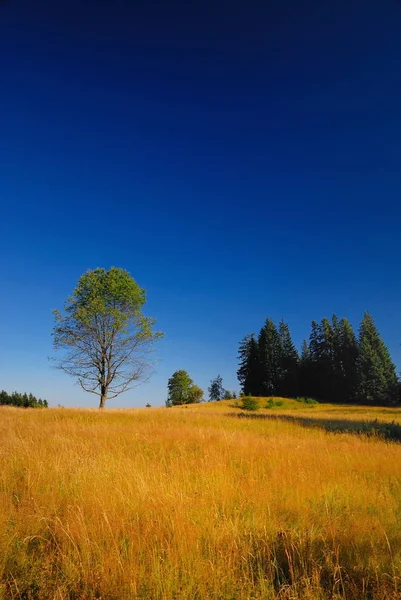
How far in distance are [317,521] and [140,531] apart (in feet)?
7.28

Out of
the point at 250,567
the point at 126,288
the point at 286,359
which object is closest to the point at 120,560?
the point at 250,567

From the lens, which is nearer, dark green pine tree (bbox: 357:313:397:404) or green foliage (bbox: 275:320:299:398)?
dark green pine tree (bbox: 357:313:397:404)

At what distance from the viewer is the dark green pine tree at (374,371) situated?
53.8 m

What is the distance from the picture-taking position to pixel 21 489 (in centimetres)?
463

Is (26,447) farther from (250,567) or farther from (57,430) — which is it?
(250,567)

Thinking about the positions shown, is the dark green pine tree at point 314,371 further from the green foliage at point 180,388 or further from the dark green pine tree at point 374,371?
the green foliage at point 180,388

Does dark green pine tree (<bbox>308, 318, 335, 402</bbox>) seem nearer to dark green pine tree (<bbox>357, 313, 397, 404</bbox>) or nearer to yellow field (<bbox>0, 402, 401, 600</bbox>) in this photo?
dark green pine tree (<bbox>357, 313, 397, 404</bbox>)

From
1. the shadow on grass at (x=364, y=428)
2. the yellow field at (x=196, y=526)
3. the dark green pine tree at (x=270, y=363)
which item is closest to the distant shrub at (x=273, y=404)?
the shadow on grass at (x=364, y=428)

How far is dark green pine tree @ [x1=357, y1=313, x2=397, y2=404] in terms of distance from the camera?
53.8 m

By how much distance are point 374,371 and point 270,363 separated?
20.2m

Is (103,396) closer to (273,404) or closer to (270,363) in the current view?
(273,404)

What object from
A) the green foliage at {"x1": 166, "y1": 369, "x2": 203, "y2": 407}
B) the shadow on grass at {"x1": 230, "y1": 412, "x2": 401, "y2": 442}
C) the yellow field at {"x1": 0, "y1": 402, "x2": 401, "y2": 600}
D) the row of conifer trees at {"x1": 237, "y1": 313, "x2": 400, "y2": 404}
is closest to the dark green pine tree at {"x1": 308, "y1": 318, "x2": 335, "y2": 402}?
the row of conifer trees at {"x1": 237, "y1": 313, "x2": 400, "y2": 404}

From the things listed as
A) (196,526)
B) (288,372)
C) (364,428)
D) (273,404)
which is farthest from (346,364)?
(196,526)

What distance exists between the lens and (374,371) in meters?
55.8
